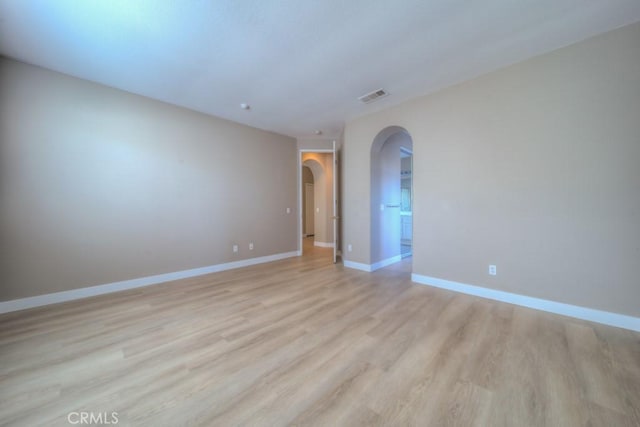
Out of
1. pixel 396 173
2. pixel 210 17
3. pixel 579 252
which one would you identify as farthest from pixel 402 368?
pixel 396 173

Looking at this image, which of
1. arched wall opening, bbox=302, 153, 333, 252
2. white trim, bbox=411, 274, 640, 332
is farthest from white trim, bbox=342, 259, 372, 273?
arched wall opening, bbox=302, 153, 333, 252

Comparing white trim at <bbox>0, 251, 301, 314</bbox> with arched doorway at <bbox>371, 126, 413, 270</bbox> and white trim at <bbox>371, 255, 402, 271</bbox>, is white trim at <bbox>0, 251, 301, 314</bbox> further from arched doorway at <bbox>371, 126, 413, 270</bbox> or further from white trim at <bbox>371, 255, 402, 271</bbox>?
arched doorway at <bbox>371, 126, 413, 270</bbox>

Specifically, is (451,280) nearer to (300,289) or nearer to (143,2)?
(300,289)

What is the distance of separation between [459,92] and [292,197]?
12.2 feet

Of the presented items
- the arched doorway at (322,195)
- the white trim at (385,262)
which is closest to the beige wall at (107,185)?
the arched doorway at (322,195)

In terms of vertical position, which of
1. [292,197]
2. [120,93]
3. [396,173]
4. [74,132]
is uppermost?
[120,93]

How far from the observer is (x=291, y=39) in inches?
A: 86.9

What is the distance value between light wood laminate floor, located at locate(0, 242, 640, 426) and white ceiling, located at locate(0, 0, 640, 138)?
9.06ft

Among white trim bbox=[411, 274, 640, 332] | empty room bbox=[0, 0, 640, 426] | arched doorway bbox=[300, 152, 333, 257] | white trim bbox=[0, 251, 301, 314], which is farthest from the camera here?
arched doorway bbox=[300, 152, 333, 257]

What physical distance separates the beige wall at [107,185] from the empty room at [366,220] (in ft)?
0.07

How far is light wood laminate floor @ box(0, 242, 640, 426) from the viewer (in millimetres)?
1273

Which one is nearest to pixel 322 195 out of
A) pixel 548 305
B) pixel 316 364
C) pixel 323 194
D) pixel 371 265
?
pixel 323 194

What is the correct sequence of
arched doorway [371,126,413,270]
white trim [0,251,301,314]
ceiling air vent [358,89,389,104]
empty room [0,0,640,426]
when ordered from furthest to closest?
arched doorway [371,126,413,270] < ceiling air vent [358,89,389,104] < white trim [0,251,301,314] < empty room [0,0,640,426]

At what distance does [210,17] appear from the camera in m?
1.96
